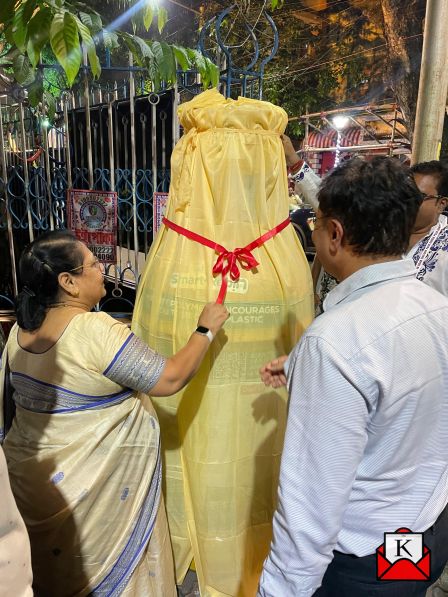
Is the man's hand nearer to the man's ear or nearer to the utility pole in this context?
the man's ear

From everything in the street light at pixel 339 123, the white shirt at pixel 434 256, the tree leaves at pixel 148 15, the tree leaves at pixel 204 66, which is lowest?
the white shirt at pixel 434 256

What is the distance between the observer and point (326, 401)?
3.05 feet

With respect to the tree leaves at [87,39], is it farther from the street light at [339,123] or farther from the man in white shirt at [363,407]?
the street light at [339,123]

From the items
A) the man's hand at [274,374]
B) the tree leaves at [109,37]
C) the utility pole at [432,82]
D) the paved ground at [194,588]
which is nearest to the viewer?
the man's hand at [274,374]

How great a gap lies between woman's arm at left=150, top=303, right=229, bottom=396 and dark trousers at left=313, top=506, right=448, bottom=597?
27.0 inches

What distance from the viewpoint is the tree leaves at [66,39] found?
1.62 metres

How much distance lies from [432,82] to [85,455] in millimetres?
4882

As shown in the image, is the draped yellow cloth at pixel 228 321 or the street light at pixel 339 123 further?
the street light at pixel 339 123

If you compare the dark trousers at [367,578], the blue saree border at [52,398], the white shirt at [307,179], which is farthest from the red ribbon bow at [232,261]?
the dark trousers at [367,578]

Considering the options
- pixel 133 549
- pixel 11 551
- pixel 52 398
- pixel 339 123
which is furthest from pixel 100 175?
A: pixel 339 123

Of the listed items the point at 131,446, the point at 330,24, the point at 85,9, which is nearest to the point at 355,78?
the point at 330,24

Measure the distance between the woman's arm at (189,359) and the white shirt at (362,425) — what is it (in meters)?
0.53

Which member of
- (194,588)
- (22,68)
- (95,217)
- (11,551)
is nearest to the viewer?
(11,551)

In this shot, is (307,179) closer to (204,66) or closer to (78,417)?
(204,66)
